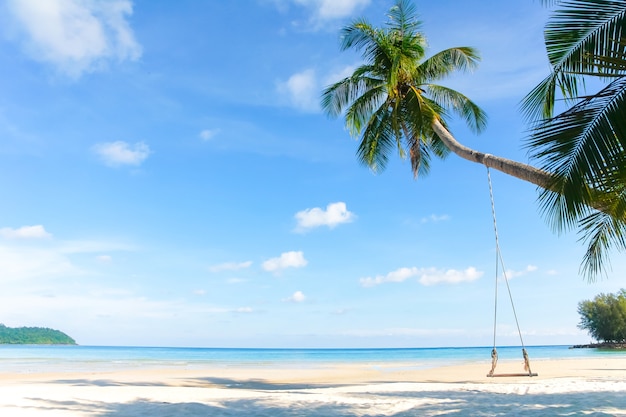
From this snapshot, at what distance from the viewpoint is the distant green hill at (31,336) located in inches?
4055

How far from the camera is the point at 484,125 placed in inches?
445

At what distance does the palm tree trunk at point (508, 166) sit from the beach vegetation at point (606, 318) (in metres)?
56.1

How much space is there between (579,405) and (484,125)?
6397 mm

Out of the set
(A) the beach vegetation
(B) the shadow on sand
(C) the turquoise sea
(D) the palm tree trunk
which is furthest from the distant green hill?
(D) the palm tree trunk

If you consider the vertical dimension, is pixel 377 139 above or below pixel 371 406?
above

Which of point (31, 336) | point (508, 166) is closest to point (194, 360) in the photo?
point (508, 166)

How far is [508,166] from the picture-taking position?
6.20 m

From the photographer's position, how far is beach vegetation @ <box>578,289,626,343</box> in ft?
173

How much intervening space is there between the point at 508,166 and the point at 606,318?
58165mm

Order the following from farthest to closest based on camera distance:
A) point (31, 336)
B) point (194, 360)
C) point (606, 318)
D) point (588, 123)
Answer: point (31, 336) < point (606, 318) < point (194, 360) < point (588, 123)

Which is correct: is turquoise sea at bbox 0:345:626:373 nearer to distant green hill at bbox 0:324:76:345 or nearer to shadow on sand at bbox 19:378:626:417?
shadow on sand at bbox 19:378:626:417

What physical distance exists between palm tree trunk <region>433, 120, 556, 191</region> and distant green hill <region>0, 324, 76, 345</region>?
120 meters

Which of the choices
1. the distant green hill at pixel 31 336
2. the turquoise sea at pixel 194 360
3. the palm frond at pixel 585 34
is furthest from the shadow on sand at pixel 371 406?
the distant green hill at pixel 31 336

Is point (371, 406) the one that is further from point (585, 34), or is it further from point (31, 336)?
point (31, 336)
